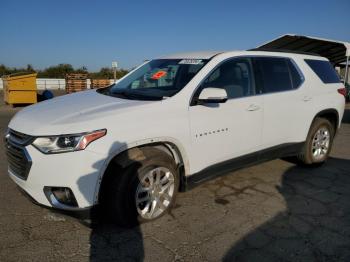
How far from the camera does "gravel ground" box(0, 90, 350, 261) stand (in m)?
2.74

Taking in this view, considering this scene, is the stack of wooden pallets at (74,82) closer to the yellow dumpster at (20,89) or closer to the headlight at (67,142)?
the yellow dumpster at (20,89)

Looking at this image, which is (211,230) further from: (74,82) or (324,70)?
(74,82)

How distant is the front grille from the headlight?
19 cm

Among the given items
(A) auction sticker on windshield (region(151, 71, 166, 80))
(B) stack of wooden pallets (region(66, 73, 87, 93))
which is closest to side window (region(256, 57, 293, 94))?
(A) auction sticker on windshield (region(151, 71, 166, 80))

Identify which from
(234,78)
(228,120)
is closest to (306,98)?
(234,78)

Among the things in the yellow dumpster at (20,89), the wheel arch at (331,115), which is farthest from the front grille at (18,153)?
the yellow dumpster at (20,89)

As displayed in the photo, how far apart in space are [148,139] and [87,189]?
27.8 inches

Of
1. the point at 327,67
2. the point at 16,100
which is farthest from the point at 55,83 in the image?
the point at 327,67

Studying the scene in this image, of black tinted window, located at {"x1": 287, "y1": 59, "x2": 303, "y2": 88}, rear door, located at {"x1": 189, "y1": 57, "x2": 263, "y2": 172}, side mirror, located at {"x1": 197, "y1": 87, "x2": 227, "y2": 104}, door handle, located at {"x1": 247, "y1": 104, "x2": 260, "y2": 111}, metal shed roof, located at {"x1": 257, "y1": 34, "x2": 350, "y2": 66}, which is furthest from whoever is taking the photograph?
metal shed roof, located at {"x1": 257, "y1": 34, "x2": 350, "y2": 66}

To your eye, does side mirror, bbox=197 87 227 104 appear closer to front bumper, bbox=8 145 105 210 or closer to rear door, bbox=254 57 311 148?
rear door, bbox=254 57 311 148

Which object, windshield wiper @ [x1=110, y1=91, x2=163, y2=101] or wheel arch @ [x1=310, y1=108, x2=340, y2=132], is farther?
wheel arch @ [x1=310, y1=108, x2=340, y2=132]

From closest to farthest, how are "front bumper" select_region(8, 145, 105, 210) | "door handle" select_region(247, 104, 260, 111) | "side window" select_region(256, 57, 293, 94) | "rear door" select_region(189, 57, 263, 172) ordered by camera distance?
"front bumper" select_region(8, 145, 105, 210) → "rear door" select_region(189, 57, 263, 172) → "door handle" select_region(247, 104, 260, 111) → "side window" select_region(256, 57, 293, 94)

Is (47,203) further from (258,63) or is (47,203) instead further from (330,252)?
(258,63)

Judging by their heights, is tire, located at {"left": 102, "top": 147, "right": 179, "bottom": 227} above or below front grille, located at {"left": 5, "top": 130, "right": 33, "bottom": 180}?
below
